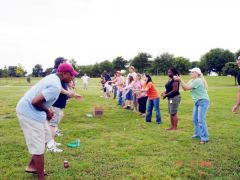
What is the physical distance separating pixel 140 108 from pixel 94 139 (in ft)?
18.8

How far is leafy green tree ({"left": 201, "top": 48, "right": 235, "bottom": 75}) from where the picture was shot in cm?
8400

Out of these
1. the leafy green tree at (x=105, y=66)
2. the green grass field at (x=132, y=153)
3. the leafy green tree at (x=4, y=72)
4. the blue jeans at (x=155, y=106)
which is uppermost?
the leafy green tree at (x=105, y=66)

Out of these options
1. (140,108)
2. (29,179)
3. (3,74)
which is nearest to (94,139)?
(29,179)

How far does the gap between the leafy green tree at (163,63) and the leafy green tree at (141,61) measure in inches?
135

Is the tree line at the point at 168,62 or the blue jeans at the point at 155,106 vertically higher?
the tree line at the point at 168,62

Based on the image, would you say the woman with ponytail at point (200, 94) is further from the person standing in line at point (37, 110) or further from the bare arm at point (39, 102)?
the bare arm at point (39, 102)

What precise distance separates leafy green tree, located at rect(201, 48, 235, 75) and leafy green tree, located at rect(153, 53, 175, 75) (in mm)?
9306

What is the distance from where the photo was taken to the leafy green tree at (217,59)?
84.0 m

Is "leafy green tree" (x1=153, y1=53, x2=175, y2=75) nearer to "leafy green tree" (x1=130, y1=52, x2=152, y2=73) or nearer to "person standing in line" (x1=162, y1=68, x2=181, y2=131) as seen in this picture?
"leafy green tree" (x1=130, y1=52, x2=152, y2=73)

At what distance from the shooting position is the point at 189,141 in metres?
9.32

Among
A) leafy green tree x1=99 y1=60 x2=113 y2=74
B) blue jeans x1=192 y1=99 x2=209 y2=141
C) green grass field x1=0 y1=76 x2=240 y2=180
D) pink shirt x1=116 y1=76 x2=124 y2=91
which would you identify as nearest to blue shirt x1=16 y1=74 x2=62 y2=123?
green grass field x1=0 y1=76 x2=240 y2=180

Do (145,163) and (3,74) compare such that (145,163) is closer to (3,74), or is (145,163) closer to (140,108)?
(140,108)

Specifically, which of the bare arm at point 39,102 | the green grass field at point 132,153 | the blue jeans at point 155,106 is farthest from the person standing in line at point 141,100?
the bare arm at point 39,102

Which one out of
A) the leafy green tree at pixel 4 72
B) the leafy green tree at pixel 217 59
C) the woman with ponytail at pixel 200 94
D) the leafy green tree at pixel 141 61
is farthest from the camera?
the leafy green tree at pixel 4 72
